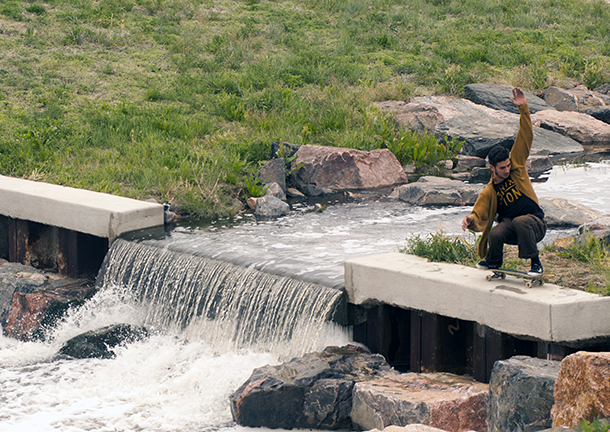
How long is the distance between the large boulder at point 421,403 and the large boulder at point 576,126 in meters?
13.5

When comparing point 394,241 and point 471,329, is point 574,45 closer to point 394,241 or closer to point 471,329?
point 394,241

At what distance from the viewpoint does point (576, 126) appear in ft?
63.2

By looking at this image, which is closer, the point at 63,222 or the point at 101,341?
the point at 101,341

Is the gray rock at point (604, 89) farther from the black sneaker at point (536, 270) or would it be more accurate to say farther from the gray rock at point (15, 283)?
the black sneaker at point (536, 270)

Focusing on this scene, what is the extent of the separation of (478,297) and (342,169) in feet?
25.0

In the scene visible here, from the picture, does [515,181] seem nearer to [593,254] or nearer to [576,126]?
[593,254]

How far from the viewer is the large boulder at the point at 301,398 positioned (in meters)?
6.96

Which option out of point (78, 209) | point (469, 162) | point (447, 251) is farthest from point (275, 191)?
point (447, 251)

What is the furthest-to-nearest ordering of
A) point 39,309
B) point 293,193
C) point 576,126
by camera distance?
point 576,126 < point 293,193 < point 39,309

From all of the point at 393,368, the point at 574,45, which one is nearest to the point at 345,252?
the point at 393,368

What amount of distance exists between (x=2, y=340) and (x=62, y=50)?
13191mm

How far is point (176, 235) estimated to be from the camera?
35.0ft

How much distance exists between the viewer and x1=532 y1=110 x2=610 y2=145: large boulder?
19.1 m

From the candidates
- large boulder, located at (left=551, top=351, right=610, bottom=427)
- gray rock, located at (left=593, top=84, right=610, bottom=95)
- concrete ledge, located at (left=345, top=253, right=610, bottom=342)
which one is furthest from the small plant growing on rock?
gray rock, located at (left=593, top=84, right=610, bottom=95)
